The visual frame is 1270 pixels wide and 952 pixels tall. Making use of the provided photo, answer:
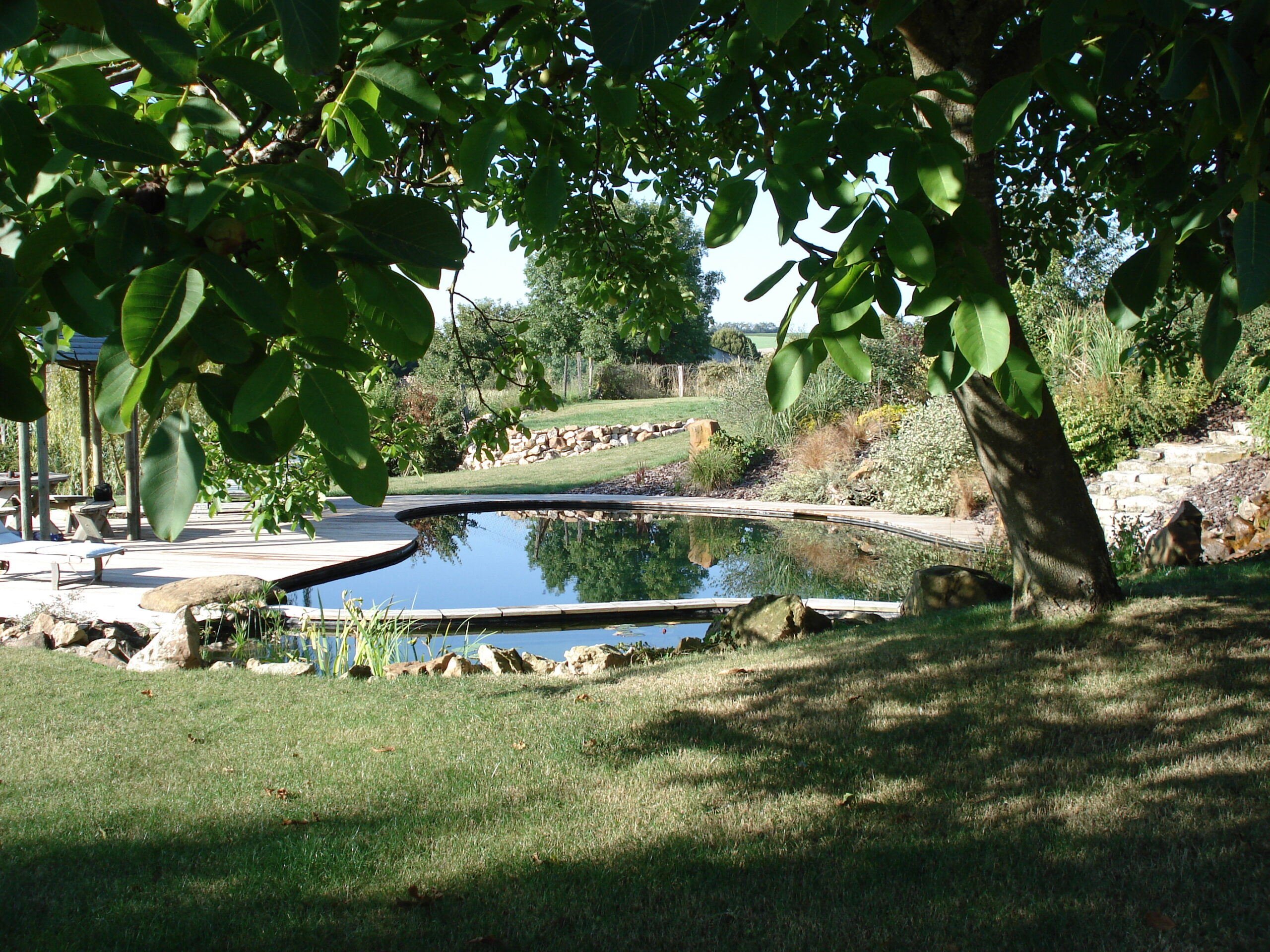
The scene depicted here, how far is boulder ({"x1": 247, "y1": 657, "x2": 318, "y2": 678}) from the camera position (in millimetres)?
5957

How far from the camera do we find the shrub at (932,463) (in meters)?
13.9

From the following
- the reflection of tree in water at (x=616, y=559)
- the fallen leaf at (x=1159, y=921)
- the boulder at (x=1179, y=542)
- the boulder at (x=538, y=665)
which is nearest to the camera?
→ the fallen leaf at (x=1159, y=921)

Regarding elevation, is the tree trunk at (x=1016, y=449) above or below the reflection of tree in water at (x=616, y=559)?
above

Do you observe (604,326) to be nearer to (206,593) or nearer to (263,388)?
(206,593)

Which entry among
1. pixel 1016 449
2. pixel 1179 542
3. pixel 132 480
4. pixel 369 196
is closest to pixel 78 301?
pixel 369 196

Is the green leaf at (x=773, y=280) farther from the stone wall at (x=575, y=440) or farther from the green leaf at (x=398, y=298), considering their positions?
the stone wall at (x=575, y=440)

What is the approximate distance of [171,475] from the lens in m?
0.96

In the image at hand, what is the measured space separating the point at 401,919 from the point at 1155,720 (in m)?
3.10

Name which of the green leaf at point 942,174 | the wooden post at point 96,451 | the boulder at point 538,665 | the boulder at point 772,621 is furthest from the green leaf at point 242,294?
the wooden post at point 96,451

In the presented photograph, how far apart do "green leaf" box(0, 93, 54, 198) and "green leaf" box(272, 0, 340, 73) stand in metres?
0.42

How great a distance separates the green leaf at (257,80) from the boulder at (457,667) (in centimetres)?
521

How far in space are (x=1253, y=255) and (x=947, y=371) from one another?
45cm

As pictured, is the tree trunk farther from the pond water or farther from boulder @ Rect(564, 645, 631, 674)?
the pond water

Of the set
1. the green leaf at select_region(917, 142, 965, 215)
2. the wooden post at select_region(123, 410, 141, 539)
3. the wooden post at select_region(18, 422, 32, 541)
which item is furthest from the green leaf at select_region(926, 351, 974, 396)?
the wooden post at select_region(18, 422, 32, 541)
